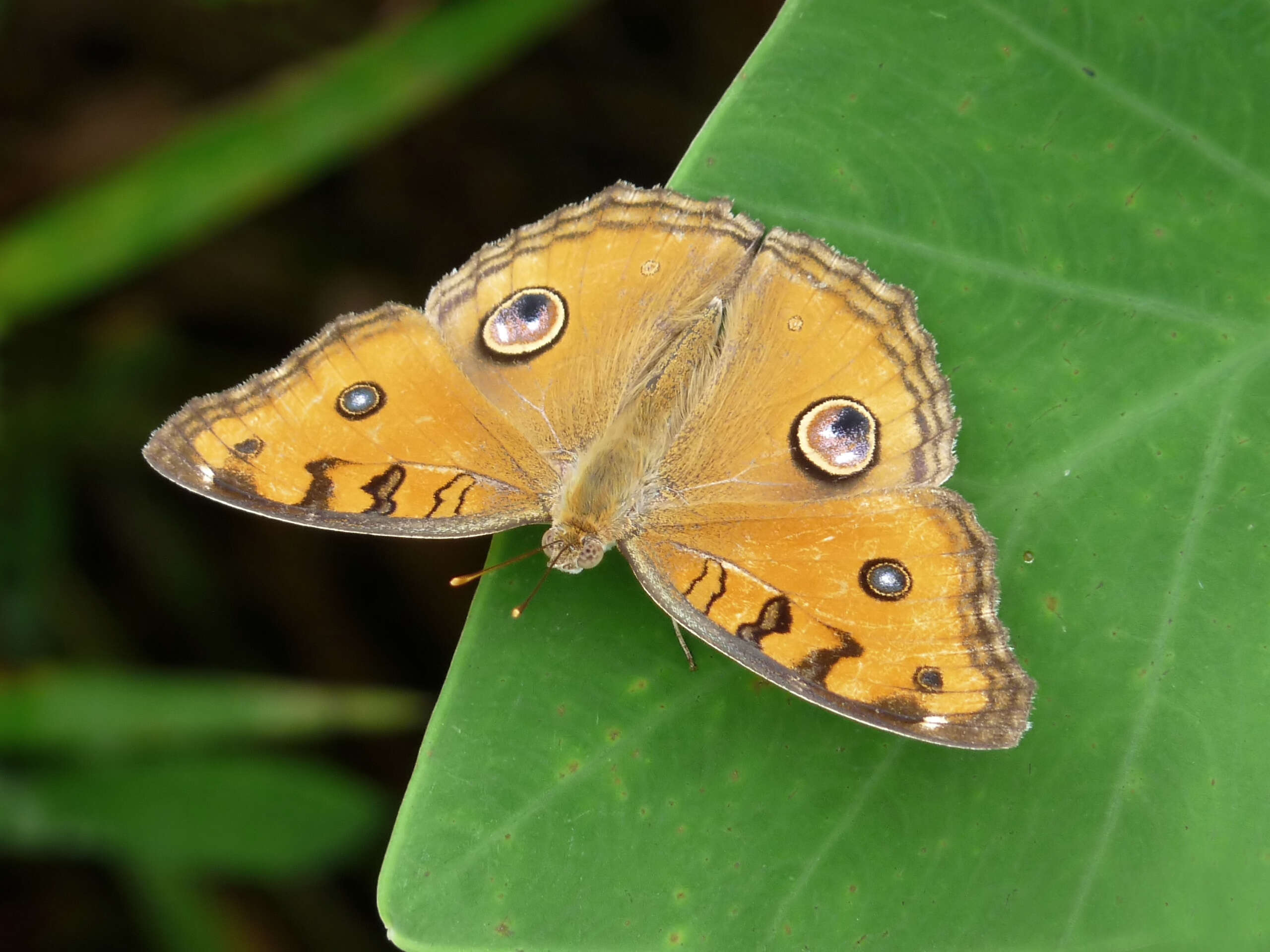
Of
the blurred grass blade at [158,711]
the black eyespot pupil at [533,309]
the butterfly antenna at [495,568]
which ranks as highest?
the black eyespot pupil at [533,309]

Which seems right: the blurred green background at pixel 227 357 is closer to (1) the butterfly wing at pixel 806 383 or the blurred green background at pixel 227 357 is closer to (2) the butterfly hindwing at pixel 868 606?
(1) the butterfly wing at pixel 806 383

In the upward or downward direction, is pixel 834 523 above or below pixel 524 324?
below

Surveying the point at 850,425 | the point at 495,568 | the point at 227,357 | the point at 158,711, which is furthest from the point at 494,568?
the point at 227,357

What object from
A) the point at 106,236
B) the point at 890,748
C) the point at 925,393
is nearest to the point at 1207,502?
the point at 925,393

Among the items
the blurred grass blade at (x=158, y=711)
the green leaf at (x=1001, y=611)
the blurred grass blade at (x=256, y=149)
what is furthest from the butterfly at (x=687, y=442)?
the blurred grass blade at (x=158, y=711)

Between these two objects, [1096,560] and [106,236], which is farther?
[106,236]

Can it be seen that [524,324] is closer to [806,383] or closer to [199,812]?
[806,383]

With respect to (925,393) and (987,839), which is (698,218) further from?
(987,839)
